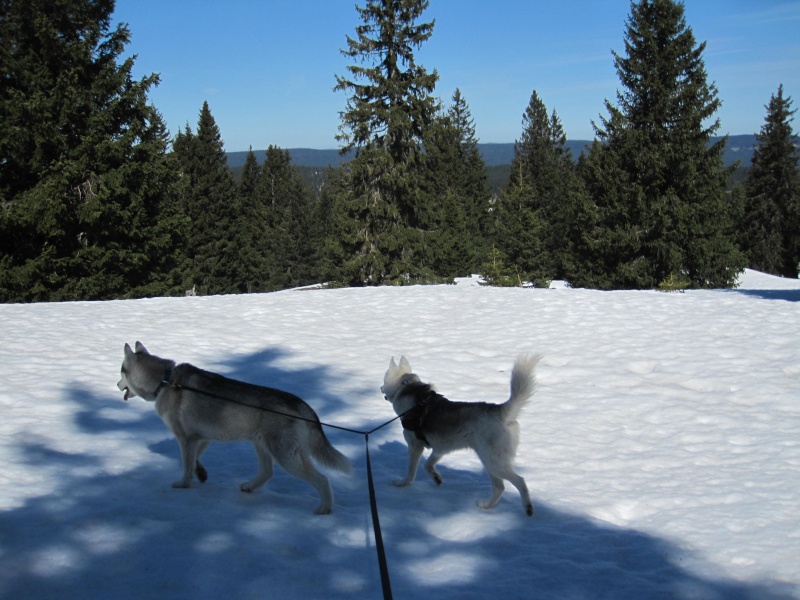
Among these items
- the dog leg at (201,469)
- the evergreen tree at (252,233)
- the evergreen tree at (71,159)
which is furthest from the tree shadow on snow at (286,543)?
the evergreen tree at (252,233)

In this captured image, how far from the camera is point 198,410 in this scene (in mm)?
4898

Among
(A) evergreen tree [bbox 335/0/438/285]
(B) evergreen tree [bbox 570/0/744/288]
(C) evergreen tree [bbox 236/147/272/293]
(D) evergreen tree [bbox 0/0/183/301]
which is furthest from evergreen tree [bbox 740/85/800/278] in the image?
(D) evergreen tree [bbox 0/0/183/301]

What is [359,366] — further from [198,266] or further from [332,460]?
[198,266]

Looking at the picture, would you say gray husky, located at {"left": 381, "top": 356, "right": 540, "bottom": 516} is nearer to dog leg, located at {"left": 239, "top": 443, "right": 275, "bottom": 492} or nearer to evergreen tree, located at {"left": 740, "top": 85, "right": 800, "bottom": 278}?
dog leg, located at {"left": 239, "top": 443, "right": 275, "bottom": 492}

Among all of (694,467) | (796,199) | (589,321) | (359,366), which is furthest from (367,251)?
(796,199)

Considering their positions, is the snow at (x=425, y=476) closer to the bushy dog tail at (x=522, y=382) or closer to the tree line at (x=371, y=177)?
the bushy dog tail at (x=522, y=382)

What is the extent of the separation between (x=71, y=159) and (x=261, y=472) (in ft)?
79.8

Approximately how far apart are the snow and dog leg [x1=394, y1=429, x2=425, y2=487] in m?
0.10

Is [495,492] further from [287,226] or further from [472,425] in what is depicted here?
[287,226]

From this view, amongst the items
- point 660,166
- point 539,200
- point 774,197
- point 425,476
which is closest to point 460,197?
point 539,200

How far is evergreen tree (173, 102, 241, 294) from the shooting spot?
5656cm

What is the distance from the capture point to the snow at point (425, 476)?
4.04 meters

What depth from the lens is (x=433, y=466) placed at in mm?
5730

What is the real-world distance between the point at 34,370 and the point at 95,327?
11.5 feet
